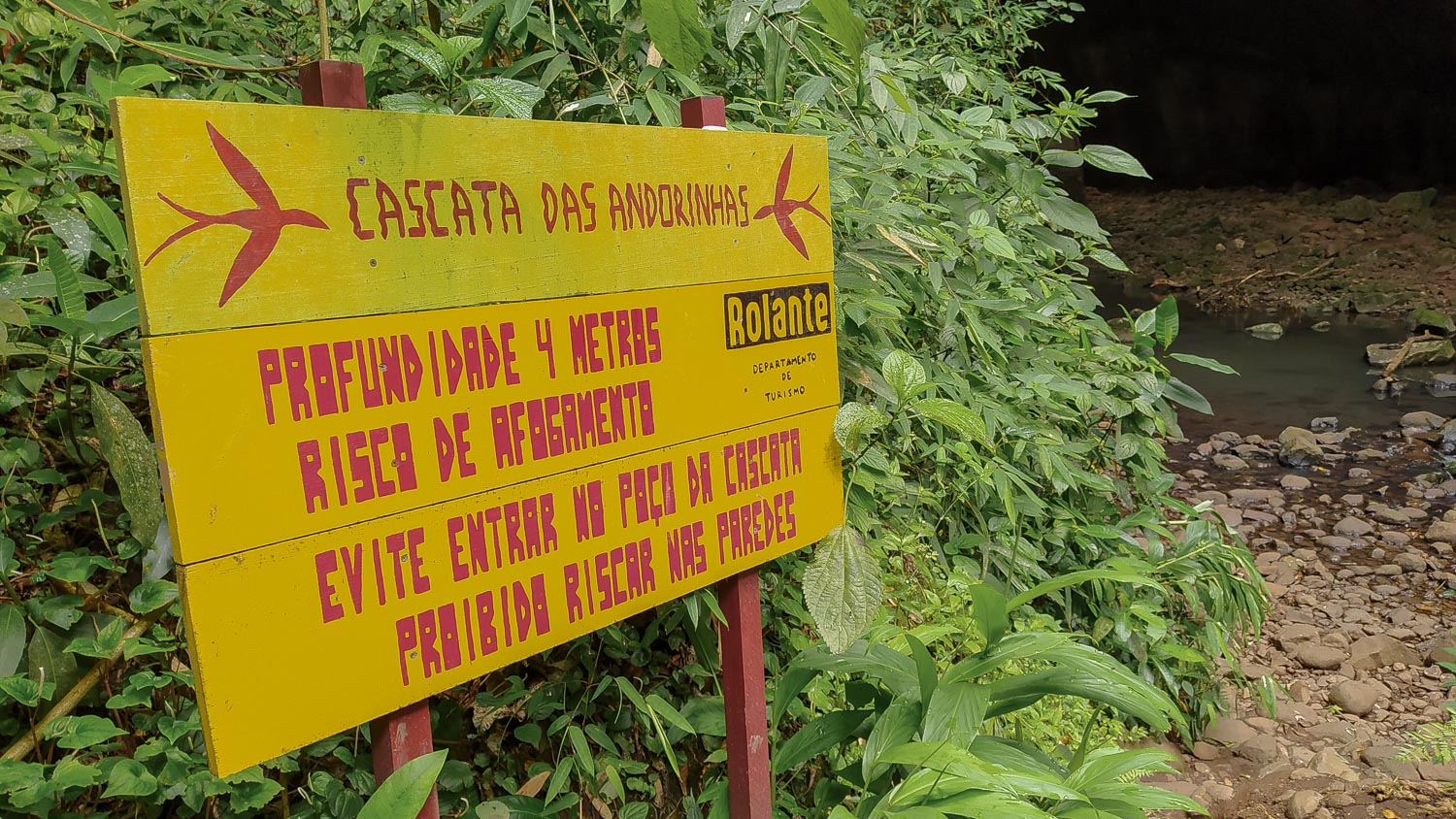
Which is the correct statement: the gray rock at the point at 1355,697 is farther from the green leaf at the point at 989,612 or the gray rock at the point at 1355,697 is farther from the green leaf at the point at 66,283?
the green leaf at the point at 66,283

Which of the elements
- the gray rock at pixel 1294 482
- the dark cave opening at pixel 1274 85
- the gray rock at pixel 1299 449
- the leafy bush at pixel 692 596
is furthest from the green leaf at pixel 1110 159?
the dark cave opening at pixel 1274 85

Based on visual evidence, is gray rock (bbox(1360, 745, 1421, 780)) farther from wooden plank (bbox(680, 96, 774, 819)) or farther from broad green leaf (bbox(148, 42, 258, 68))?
broad green leaf (bbox(148, 42, 258, 68))

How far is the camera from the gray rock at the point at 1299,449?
5.09 metres

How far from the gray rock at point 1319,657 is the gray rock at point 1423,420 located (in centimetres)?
323

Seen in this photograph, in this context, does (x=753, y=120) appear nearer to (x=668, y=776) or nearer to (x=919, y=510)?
(x=919, y=510)

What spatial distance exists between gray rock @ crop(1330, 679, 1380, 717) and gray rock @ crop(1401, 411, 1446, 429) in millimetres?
3469

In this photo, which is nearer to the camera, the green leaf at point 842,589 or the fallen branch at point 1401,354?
the green leaf at point 842,589

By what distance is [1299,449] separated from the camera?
5133 mm

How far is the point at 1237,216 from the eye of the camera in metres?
12.4

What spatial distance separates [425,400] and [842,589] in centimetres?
68

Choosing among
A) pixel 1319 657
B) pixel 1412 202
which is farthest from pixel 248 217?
pixel 1412 202

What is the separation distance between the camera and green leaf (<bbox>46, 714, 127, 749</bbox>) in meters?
1.10

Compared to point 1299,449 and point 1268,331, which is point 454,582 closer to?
point 1299,449

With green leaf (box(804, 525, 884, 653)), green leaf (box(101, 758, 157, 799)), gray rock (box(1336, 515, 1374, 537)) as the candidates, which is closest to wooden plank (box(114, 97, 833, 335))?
green leaf (box(804, 525, 884, 653))
